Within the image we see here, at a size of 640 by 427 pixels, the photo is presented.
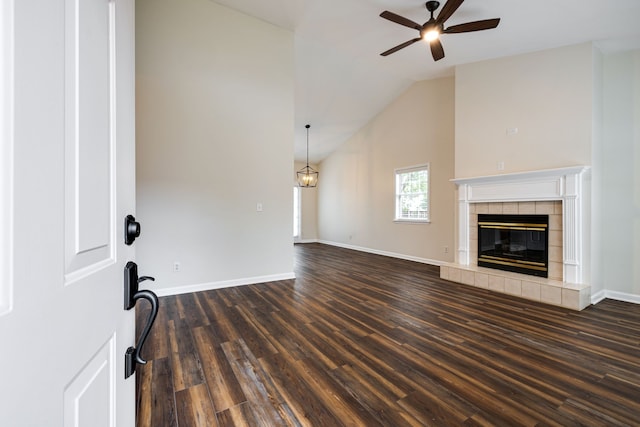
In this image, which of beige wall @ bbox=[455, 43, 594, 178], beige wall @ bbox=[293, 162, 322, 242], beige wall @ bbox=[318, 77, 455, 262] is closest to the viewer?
beige wall @ bbox=[455, 43, 594, 178]

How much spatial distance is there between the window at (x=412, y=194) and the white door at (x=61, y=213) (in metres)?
5.87

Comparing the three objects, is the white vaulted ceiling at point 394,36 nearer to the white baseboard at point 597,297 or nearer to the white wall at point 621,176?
the white wall at point 621,176

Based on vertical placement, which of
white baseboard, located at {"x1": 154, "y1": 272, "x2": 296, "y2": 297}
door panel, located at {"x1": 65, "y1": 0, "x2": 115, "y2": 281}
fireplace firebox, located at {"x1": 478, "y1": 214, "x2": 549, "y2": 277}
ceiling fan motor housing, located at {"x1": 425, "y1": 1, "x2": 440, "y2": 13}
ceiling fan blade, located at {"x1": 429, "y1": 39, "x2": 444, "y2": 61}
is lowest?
white baseboard, located at {"x1": 154, "y1": 272, "x2": 296, "y2": 297}

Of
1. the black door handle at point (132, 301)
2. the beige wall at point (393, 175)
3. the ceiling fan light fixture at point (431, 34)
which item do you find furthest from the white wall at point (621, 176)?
the black door handle at point (132, 301)

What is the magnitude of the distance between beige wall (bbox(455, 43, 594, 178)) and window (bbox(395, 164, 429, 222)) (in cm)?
143

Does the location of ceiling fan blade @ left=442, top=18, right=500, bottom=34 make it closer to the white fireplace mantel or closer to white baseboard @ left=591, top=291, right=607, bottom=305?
the white fireplace mantel

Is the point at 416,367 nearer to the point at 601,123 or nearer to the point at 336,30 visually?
the point at 601,123

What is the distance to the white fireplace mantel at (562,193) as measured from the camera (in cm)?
336

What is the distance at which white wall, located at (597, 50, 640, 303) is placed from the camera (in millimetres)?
3494

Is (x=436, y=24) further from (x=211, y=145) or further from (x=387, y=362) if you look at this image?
(x=387, y=362)

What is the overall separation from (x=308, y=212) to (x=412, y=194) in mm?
4423

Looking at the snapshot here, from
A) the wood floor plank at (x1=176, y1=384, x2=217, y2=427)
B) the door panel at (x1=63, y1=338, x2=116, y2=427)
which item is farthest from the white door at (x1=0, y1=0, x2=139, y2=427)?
the wood floor plank at (x1=176, y1=384, x2=217, y2=427)

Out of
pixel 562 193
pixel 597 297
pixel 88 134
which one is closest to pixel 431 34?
pixel 562 193

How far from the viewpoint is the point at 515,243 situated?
13.1ft
